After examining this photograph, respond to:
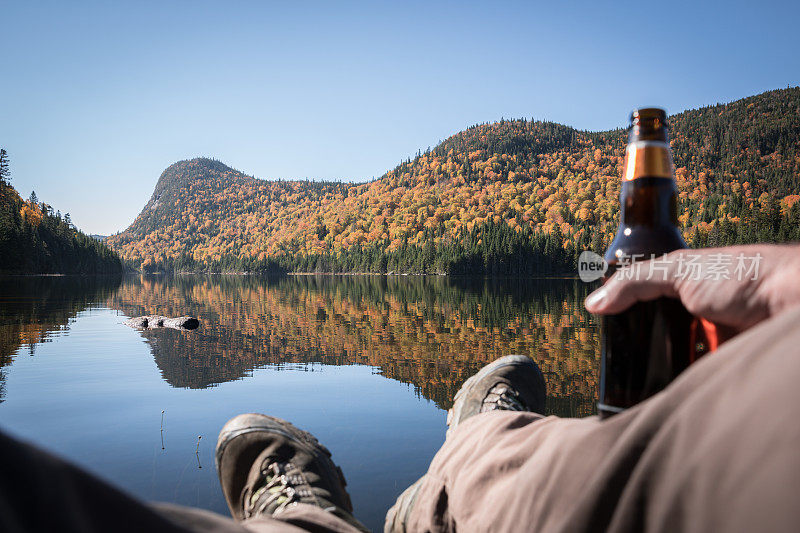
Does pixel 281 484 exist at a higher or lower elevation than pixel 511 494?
lower

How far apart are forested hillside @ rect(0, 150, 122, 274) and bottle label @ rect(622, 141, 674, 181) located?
7475cm

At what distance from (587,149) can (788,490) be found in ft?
657

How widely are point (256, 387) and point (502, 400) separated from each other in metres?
5.81

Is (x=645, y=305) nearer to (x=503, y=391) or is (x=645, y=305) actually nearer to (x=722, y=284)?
(x=722, y=284)

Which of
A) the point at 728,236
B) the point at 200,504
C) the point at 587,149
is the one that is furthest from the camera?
the point at 587,149

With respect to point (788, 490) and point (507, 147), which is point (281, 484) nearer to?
point (788, 490)

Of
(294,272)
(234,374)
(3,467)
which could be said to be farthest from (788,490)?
(294,272)

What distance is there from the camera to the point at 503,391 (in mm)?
3441

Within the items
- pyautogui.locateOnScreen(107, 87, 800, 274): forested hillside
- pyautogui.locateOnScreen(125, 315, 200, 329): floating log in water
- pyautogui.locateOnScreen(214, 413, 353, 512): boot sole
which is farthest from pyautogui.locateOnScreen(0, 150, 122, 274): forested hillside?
pyautogui.locateOnScreen(214, 413, 353, 512): boot sole

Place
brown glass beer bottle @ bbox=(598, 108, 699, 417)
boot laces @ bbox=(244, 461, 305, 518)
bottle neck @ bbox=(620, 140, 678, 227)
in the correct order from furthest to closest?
1. boot laces @ bbox=(244, 461, 305, 518)
2. bottle neck @ bbox=(620, 140, 678, 227)
3. brown glass beer bottle @ bbox=(598, 108, 699, 417)

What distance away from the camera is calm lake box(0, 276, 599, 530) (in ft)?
15.1

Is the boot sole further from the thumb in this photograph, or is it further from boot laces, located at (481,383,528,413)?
A: the thumb

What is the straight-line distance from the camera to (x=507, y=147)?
190500mm

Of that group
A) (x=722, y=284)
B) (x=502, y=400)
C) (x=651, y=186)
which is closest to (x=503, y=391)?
(x=502, y=400)
